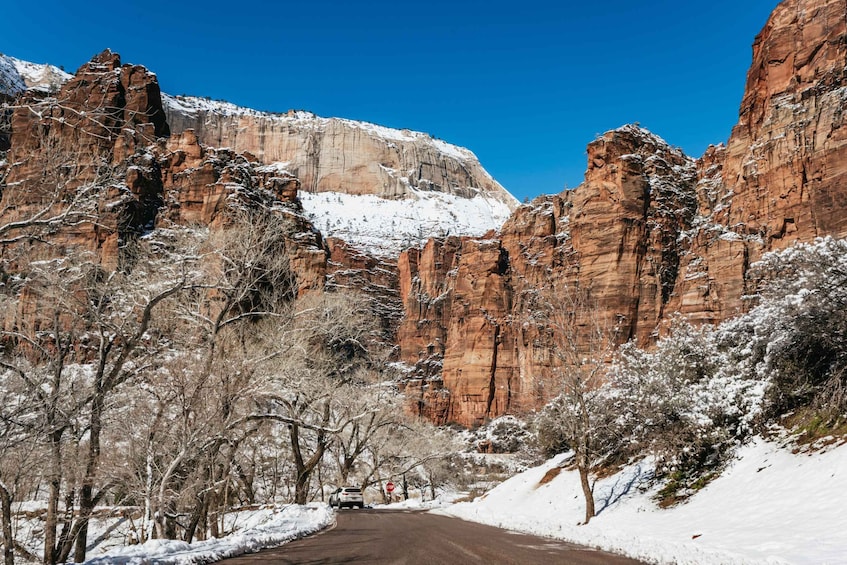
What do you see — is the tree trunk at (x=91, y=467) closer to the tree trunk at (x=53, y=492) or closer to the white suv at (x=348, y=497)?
the tree trunk at (x=53, y=492)

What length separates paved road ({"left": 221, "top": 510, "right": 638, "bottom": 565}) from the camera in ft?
35.1

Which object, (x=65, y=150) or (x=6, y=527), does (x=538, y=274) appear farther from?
(x=65, y=150)

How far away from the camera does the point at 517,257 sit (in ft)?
380

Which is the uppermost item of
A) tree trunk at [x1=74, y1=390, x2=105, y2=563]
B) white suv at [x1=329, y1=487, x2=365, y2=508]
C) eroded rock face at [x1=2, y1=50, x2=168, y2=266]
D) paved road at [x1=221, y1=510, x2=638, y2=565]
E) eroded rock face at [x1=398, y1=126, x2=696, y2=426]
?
eroded rock face at [x1=398, y1=126, x2=696, y2=426]

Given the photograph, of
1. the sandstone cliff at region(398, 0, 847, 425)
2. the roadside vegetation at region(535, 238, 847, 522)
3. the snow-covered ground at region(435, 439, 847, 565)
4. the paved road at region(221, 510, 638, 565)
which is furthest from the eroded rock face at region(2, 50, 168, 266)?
the sandstone cliff at region(398, 0, 847, 425)

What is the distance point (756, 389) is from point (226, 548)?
1615cm

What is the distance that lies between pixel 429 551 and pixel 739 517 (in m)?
7.35

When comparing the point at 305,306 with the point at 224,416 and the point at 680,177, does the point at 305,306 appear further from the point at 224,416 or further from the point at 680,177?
the point at 680,177

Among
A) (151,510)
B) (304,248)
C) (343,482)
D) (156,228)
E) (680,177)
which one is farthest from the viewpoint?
(304,248)

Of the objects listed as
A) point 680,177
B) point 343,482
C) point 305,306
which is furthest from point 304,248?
point 305,306

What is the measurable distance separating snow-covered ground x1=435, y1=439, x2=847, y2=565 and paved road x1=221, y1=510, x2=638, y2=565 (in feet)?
3.49

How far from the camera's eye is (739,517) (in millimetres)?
14141

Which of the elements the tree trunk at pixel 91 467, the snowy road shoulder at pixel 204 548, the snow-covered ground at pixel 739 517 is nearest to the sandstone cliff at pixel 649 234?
the snow-covered ground at pixel 739 517

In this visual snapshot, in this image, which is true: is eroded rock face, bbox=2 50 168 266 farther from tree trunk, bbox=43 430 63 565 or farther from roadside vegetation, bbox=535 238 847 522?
roadside vegetation, bbox=535 238 847 522
